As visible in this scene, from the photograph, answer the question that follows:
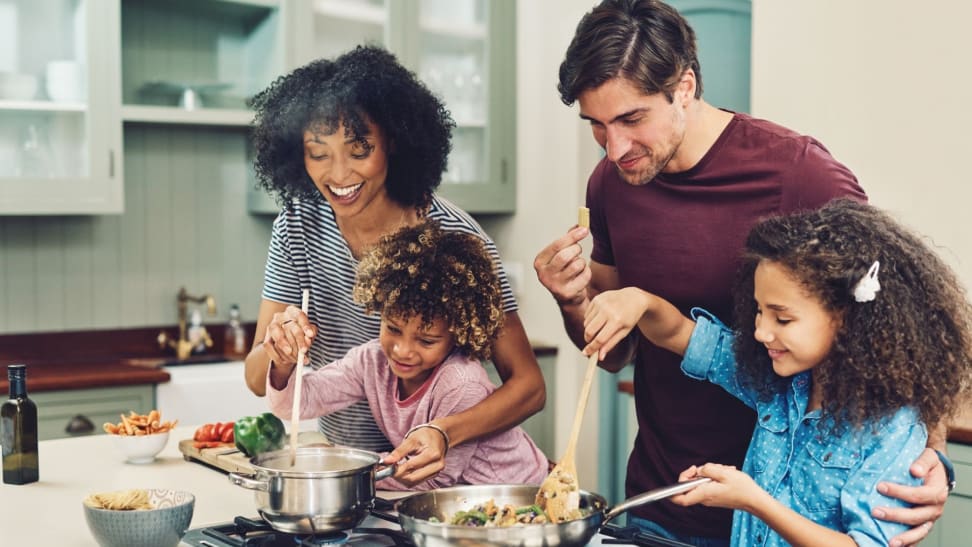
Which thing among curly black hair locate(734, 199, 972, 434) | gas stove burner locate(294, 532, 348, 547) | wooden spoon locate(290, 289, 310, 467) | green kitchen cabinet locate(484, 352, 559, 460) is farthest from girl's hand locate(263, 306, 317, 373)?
green kitchen cabinet locate(484, 352, 559, 460)

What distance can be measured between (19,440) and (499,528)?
1055 millimetres

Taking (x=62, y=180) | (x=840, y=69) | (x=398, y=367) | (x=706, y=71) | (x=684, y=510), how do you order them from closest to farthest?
(x=684, y=510), (x=398, y=367), (x=840, y=69), (x=62, y=180), (x=706, y=71)

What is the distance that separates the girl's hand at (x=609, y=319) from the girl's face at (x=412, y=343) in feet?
1.13

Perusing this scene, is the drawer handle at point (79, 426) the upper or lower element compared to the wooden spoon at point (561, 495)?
lower

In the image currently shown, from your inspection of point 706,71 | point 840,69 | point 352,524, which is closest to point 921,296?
point 352,524

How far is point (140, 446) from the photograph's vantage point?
1963 millimetres

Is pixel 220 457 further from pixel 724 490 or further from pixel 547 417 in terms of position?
pixel 547 417

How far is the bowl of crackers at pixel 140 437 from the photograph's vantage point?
195 centimetres

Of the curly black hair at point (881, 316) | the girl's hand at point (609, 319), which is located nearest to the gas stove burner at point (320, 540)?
the girl's hand at point (609, 319)

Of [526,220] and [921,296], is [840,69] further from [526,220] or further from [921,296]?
[921,296]

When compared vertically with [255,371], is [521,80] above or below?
above

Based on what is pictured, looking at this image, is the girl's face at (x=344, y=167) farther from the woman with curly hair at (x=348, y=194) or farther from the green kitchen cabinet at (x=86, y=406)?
the green kitchen cabinet at (x=86, y=406)

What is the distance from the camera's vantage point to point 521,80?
437cm

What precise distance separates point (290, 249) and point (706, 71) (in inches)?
88.2
